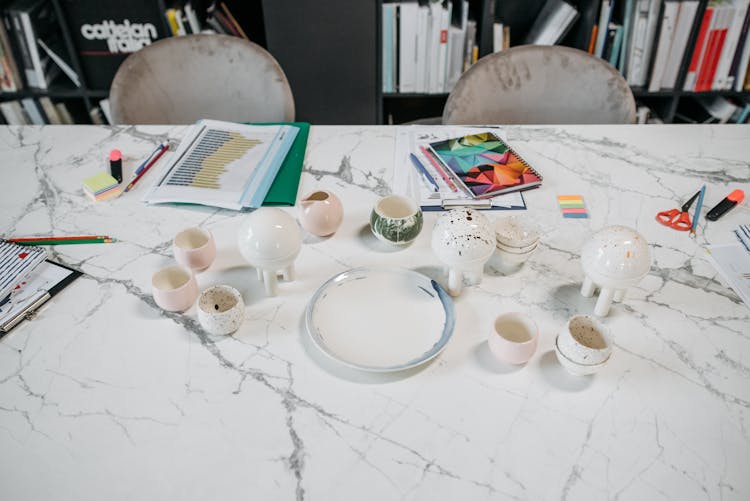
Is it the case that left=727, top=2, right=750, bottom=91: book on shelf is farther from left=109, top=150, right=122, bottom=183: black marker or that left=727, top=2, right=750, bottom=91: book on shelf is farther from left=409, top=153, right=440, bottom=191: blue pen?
left=109, top=150, right=122, bottom=183: black marker

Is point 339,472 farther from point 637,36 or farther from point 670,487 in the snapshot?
point 637,36

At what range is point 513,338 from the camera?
0.77 metres

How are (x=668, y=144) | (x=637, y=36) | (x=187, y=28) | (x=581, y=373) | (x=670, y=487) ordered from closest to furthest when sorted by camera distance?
(x=670, y=487) → (x=581, y=373) → (x=668, y=144) → (x=637, y=36) → (x=187, y=28)

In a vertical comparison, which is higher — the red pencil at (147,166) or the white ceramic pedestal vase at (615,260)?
the white ceramic pedestal vase at (615,260)

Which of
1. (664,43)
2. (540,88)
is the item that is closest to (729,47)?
(664,43)

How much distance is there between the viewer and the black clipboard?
815mm

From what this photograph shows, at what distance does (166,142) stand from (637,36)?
156cm

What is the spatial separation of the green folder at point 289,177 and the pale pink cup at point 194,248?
0.17m

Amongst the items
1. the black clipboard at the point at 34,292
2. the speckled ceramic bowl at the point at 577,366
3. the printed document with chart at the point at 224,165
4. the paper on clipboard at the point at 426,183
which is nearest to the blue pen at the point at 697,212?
the paper on clipboard at the point at 426,183

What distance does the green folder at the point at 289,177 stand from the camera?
1050 mm

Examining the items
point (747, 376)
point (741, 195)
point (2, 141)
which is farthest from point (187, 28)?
point (747, 376)

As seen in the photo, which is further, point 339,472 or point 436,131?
point 436,131

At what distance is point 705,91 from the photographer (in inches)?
79.4

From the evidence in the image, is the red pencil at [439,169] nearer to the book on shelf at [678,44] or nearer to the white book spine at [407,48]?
the white book spine at [407,48]
